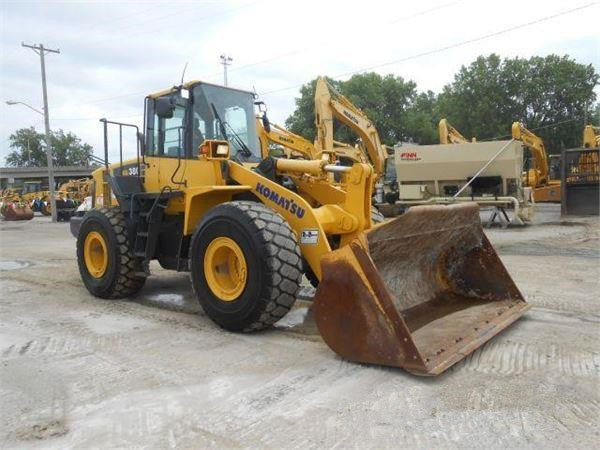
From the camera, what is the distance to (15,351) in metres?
4.49

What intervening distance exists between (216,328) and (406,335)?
1996mm

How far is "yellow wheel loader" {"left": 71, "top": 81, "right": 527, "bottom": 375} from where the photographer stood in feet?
12.5

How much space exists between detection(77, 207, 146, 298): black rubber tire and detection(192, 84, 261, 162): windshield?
136 cm

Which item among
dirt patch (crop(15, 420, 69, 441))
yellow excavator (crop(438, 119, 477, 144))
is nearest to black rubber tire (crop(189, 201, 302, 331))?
dirt patch (crop(15, 420, 69, 441))

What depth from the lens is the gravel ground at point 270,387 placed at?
2.91 metres

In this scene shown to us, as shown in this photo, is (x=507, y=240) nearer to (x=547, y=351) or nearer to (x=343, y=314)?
(x=547, y=351)

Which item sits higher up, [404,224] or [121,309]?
[404,224]

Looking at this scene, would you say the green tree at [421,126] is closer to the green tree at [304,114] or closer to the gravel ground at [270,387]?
the green tree at [304,114]

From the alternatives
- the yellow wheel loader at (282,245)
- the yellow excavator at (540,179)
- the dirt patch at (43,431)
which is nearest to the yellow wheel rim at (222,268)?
the yellow wheel loader at (282,245)

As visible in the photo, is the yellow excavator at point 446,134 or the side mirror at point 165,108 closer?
the side mirror at point 165,108

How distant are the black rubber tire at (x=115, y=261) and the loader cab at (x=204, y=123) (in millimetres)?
925

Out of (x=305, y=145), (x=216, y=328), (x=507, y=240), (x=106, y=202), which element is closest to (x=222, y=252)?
(x=216, y=328)

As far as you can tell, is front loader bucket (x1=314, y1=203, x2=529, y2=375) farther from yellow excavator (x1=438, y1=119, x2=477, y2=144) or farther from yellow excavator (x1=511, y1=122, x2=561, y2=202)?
yellow excavator (x1=511, y1=122, x2=561, y2=202)

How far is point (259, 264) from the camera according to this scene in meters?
4.38
